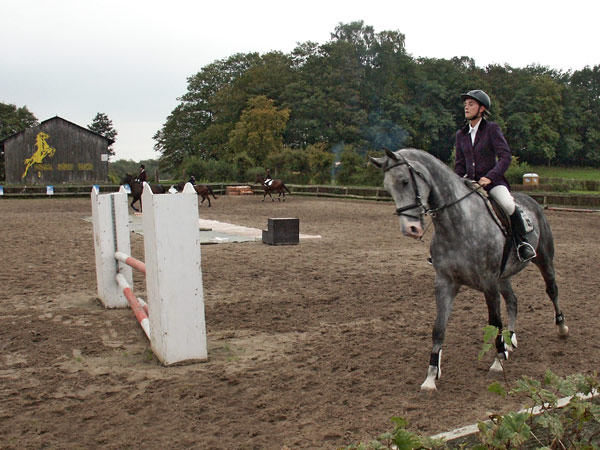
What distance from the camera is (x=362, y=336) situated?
17.9 feet

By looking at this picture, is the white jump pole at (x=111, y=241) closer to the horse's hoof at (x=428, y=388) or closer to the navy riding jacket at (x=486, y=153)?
the navy riding jacket at (x=486, y=153)

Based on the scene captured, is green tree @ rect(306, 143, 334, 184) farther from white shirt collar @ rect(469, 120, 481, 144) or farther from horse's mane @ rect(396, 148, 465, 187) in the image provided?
horse's mane @ rect(396, 148, 465, 187)

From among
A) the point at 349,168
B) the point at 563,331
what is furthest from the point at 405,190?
A: the point at 349,168

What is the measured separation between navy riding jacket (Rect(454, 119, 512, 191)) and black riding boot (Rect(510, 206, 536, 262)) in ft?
0.97

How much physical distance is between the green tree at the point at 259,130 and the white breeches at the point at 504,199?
51.9 meters

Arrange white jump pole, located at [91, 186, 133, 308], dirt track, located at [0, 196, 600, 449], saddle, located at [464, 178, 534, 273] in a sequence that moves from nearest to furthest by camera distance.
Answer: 1. dirt track, located at [0, 196, 600, 449]
2. saddle, located at [464, 178, 534, 273]
3. white jump pole, located at [91, 186, 133, 308]

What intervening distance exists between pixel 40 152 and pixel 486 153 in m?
42.2

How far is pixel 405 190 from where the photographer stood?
3.95 meters

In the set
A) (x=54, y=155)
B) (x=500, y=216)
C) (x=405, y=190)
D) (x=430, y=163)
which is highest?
(x=54, y=155)

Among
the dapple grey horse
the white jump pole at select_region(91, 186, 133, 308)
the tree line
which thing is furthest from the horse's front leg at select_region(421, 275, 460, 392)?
the tree line

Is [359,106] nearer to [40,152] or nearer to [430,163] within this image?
[40,152]

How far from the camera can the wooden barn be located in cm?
4122

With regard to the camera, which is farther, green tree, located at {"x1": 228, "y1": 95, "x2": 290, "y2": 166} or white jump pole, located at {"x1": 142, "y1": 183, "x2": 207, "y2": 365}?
green tree, located at {"x1": 228, "y1": 95, "x2": 290, "y2": 166}

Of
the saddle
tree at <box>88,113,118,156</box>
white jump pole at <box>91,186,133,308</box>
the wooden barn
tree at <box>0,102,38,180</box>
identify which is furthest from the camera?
tree at <box>88,113,118,156</box>
